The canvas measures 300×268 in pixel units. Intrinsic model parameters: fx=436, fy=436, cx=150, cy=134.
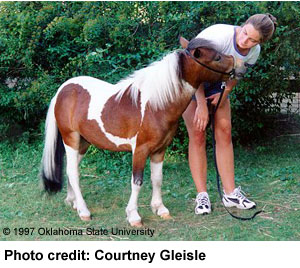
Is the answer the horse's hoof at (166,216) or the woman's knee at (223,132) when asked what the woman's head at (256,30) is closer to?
the woman's knee at (223,132)

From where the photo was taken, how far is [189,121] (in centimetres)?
386

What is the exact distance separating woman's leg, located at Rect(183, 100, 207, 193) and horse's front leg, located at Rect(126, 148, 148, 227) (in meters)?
0.62

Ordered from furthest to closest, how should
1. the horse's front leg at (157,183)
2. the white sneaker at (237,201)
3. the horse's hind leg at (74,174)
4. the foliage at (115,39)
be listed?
the foliage at (115,39) → the white sneaker at (237,201) → the horse's hind leg at (74,174) → the horse's front leg at (157,183)

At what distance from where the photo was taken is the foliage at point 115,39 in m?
4.91

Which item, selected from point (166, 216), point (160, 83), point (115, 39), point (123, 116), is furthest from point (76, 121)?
point (115, 39)

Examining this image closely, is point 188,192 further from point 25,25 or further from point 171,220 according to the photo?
point 25,25

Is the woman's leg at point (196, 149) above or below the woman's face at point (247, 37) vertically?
below

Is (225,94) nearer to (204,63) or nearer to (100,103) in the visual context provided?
(204,63)

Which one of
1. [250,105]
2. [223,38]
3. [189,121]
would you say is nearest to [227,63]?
[223,38]

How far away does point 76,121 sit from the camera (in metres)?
3.74

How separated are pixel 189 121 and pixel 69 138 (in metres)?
1.07

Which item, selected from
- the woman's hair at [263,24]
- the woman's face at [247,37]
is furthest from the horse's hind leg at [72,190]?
the woman's hair at [263,24]

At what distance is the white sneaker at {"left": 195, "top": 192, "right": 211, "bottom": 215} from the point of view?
3.82 m

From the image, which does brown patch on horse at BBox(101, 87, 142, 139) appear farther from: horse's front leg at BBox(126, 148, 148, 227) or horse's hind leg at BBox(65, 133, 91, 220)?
horse's hind leg at BBox(65, 133, 91, 220)
